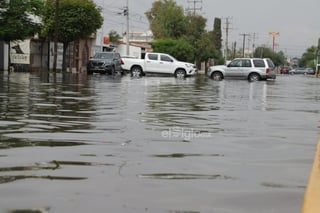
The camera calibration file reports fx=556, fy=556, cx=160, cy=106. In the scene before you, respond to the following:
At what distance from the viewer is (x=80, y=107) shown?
12.0 metres

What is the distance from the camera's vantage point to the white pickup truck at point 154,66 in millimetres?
38250

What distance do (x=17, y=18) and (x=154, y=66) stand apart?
31.7 feet

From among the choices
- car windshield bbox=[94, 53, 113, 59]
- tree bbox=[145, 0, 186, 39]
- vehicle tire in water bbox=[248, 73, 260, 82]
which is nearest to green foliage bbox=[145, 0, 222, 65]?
tree bbox=[145, 0, 186, 39]

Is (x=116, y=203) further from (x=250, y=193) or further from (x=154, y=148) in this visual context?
(x=154, y=148)

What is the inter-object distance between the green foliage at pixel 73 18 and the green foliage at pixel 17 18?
915 cm

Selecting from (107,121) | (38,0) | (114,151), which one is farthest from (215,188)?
(38,0)

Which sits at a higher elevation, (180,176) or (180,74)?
(180,74)

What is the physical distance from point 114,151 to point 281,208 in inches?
106

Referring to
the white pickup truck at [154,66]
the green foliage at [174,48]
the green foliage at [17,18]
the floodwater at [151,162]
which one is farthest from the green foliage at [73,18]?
the floodwater at [151,162]

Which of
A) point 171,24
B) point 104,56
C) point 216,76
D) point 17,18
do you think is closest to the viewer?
point 17,18

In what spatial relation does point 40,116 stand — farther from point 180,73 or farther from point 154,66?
point 180,73

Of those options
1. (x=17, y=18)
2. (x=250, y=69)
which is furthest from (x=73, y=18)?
(x=250, y=69)

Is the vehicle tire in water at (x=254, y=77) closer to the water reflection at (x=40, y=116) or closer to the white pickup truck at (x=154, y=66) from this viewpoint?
the white pickup truck at (x=154, y=66)

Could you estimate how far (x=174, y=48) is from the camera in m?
64.8
